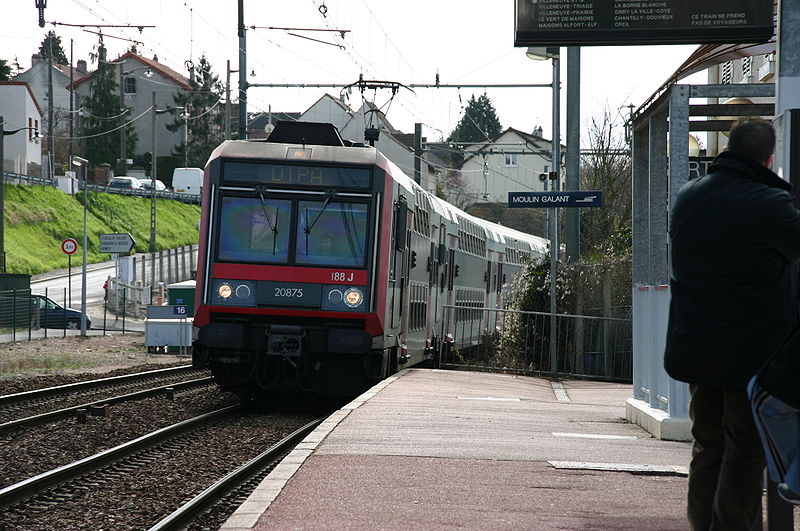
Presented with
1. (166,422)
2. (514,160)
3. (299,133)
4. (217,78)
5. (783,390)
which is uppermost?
(217,78)

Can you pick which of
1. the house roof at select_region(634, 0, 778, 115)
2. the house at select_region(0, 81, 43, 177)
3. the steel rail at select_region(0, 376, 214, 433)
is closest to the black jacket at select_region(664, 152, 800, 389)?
the house roof at select_region(634, 0, 778, 115)

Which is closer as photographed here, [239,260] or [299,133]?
[239,260]

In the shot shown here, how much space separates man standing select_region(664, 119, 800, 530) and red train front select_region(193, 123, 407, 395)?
382 inches

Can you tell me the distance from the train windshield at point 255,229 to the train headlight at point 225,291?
330 mm

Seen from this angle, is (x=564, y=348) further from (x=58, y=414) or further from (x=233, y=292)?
(x=58, y=414)

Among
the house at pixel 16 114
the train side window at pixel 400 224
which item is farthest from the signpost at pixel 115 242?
the house at pixel 16 114

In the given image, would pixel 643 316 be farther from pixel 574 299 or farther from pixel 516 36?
pixel 574 299

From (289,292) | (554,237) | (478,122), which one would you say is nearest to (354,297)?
(289,292)

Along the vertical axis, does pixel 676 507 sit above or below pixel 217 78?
below

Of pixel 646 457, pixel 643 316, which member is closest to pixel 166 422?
pixel 643 316

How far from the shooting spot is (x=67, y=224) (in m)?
67.8

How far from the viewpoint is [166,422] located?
1462cm

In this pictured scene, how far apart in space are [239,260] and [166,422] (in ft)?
6.89

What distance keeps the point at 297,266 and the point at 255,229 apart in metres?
0.72
